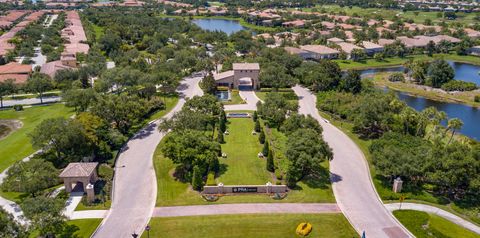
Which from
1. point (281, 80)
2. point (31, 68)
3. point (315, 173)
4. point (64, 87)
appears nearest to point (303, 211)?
point (315, 173)

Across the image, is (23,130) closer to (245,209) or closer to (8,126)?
(8,126)

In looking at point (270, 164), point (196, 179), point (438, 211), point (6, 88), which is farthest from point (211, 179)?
point (6, 88)

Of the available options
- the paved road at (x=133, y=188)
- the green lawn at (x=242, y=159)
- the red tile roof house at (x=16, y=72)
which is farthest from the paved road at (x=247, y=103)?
the red tile roof house at (x=16, y=72)

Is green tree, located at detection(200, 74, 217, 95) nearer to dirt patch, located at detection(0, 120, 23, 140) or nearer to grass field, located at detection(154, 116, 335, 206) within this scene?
grass field, located at detection(154, 116, 335, 206)

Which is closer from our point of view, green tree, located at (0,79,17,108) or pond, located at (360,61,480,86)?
green tree, located at (0,79,17,108)

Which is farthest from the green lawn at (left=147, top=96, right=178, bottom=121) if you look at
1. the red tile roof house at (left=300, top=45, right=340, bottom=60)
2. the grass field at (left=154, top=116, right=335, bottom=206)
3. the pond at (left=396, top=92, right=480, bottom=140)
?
the red tile roof house at (left=300, top=45, right=340, bottom=60)

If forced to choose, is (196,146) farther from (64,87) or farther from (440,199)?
(64,87)
